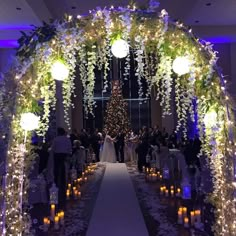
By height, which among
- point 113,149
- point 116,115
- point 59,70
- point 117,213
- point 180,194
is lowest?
point 117,213

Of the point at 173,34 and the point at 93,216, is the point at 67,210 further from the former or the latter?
the point at 173,34

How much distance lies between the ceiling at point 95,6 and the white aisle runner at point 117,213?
5.25 metres

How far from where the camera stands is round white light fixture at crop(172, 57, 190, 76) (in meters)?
4.17

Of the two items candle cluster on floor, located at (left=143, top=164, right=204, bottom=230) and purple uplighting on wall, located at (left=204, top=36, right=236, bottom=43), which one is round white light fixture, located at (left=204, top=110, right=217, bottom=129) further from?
purple uplighting on wall, located at (left=204, top=36, right=236, bottom=43)

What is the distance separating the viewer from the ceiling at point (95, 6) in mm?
12469

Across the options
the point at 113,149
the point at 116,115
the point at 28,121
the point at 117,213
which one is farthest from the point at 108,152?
the point at 28,121

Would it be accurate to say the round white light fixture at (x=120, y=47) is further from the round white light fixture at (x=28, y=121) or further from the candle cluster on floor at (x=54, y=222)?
the candle cluster on floor at (x=54, y=222)

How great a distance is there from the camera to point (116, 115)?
21531 mm

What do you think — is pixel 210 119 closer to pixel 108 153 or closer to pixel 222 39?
pixel 108 153

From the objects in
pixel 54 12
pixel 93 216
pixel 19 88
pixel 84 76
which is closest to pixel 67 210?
pixel 93 216

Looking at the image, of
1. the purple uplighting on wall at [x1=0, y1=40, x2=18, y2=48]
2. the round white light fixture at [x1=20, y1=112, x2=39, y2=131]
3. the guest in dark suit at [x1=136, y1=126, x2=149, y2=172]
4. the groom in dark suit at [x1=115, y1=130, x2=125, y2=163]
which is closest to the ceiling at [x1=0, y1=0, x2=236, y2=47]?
the purple uplighting on wall at [x1=0, y1=40, x2=18, y2=48]

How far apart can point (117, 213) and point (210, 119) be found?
3748 mm

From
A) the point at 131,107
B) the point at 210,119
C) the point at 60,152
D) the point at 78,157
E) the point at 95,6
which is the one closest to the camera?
the point at 210,119

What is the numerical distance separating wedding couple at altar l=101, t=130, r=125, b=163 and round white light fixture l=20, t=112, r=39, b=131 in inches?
572
